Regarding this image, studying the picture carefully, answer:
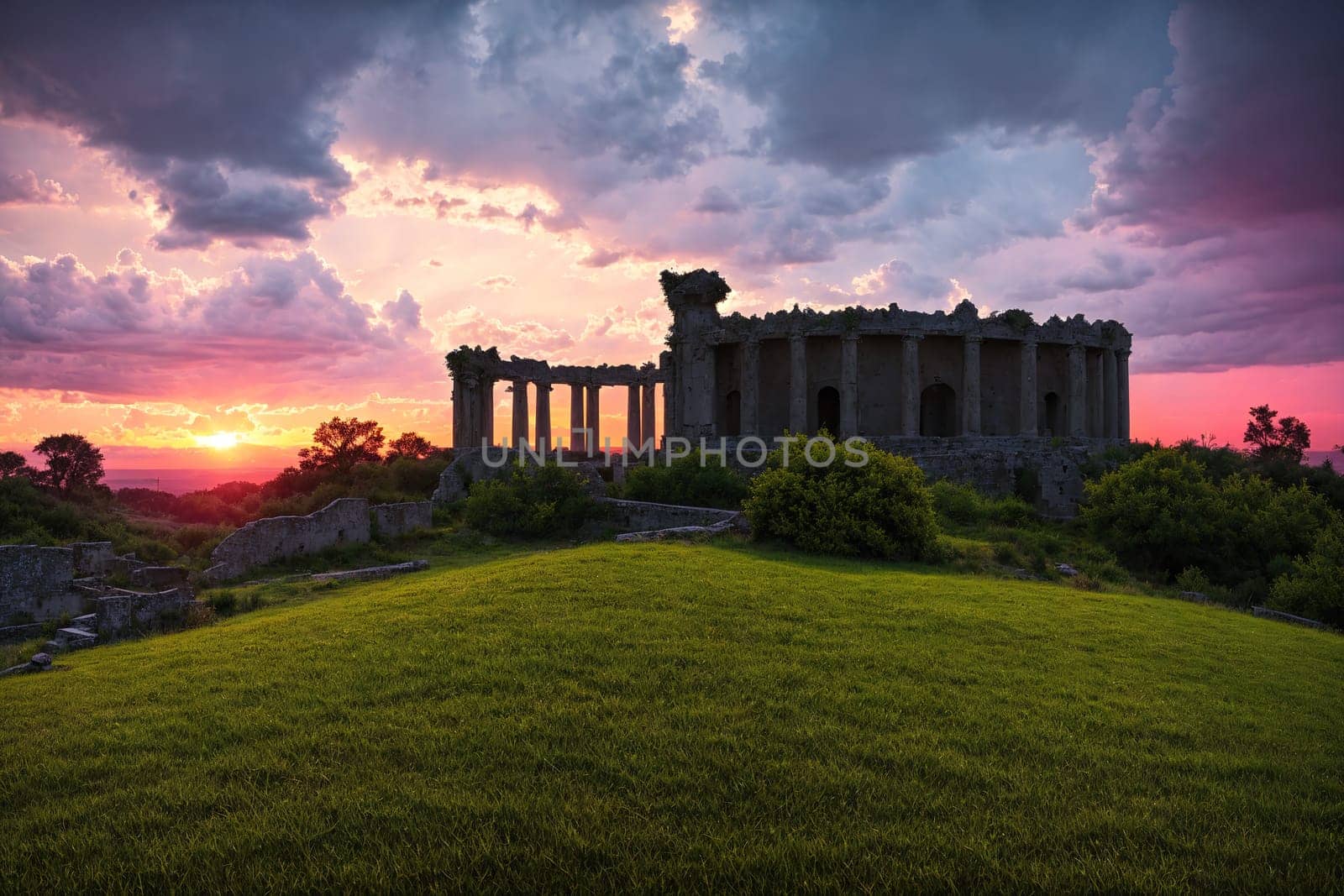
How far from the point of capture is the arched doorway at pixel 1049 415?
35.4 meters

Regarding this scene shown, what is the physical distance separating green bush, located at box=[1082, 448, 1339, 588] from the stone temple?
7862 millimetres

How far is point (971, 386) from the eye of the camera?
104 ft

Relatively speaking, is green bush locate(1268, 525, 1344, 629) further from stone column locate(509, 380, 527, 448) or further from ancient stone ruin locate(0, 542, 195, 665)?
stone column locate(509, 380, 527, 448)

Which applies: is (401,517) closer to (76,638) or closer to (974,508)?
(76,638)

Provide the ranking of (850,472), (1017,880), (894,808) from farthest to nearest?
(850,472) → (894,808) → (1017,880)

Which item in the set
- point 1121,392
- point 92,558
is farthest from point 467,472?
point 1121,392

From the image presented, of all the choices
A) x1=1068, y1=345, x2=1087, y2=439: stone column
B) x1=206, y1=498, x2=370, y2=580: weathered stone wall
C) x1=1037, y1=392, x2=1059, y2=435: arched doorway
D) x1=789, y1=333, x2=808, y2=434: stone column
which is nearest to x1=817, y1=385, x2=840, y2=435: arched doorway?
x1=789, y1=333, x2=808, y2=434: stone column

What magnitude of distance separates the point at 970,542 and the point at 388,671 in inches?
576

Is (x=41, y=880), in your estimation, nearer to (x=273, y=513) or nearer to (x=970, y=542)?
(x=970, y=542)

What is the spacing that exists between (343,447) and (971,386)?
31.4m

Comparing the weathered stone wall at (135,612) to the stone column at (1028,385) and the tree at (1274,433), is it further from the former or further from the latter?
the tree at (1274,433)

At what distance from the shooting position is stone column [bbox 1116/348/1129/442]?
122 feet

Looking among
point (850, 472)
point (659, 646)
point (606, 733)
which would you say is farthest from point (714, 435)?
point (606, 733)

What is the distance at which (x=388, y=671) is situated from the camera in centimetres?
695
